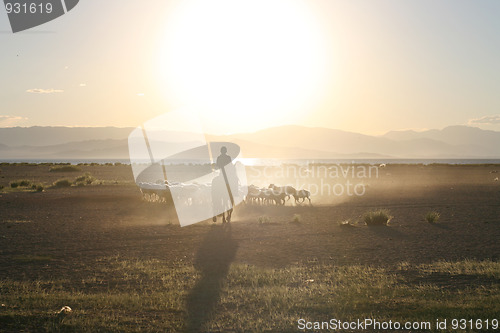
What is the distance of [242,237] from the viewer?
13758mm

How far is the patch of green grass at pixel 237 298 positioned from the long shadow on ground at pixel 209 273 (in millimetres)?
29

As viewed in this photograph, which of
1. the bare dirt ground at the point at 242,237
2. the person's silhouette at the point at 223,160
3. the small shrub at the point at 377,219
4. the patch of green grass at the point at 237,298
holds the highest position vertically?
the person's silhouette at the point at 223,160

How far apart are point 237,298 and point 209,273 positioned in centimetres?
185

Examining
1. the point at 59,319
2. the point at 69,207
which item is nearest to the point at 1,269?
the point at 59,319

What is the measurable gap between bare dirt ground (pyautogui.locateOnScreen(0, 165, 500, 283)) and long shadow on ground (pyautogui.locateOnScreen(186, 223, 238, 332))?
0.12 meters

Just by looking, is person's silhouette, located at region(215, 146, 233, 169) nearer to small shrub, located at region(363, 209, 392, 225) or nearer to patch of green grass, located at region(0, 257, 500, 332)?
small shrub, located at region(363, 209, 392, 225)

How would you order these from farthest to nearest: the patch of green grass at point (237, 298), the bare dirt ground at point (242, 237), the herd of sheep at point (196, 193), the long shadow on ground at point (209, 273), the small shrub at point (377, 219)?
1. the herd of sheep at point (196, 193)
2. the small shrub at point (377, 219)
3. the bare dirt ground at point (242, 237)
4. the long shadow on ground at point (209, 273)
5. the patch of green grass at point (237, 298)

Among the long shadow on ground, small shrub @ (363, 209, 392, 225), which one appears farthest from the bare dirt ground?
small shrub @ (363, 209, 392, 225)

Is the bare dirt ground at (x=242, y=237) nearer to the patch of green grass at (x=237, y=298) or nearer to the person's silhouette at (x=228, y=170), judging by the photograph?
the patch of green grass at (x=237, y=298)

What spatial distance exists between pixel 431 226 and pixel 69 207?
15928 millimetres

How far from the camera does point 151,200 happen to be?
24.2 meters

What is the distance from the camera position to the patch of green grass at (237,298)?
21.1 feet

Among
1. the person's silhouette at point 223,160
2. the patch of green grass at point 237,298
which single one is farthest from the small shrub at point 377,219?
the patch of green grass at point 237,298

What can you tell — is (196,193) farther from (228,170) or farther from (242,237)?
(242,237)
